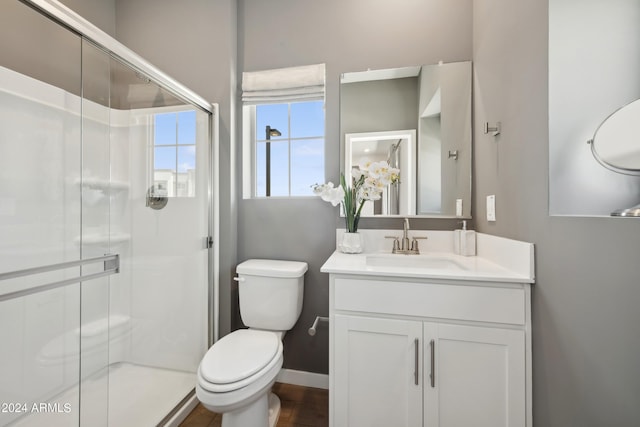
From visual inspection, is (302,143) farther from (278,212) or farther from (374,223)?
(374,223)

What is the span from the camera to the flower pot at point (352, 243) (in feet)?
4.76

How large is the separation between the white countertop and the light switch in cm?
9

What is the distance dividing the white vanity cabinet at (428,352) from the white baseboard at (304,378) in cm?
59

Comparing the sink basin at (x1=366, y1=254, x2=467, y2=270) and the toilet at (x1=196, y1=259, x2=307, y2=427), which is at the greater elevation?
the sink basin at (x1=366, y1=254, x2=467, y2=270)

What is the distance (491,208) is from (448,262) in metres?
0.33

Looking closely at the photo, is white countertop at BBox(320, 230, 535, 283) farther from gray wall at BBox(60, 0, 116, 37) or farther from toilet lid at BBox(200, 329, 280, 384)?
gray wall at BBox(60, 0, 116, 37)

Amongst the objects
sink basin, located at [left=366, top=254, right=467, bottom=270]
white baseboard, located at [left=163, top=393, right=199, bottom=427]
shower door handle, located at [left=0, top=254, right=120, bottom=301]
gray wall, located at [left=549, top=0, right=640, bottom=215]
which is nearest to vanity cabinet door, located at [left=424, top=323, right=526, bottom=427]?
sink basin, located at [left=366, top=254, right=467, bottom=270]

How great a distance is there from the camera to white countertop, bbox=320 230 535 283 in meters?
0.95

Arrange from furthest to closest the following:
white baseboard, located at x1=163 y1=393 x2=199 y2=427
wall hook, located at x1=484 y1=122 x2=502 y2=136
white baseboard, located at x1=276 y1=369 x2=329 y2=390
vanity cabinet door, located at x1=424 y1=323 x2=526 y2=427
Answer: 1. white baseboard, located at x1=276 y1=369 x2=329 y2=390
2. white baseboard, located at x1=163 y1=393 x2=199 y2=427
3. wall hook, located at x1=484 y1=122 x2=502 y2=136
4. vanity cabinet door, located at x1=424 y1=323 x2=526 y2=427

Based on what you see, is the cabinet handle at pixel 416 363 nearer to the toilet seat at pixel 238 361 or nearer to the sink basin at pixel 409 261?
the sink basin at pixel 409 261

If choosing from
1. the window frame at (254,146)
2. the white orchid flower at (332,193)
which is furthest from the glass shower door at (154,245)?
the white orchid flower at (332,193)

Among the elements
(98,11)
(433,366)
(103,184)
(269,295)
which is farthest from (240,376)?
(98,11)

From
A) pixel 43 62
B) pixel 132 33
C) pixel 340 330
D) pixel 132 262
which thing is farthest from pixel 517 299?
pixel 132 33

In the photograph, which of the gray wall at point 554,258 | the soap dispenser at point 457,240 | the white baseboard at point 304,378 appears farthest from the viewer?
the white baseboard at point 304,378
